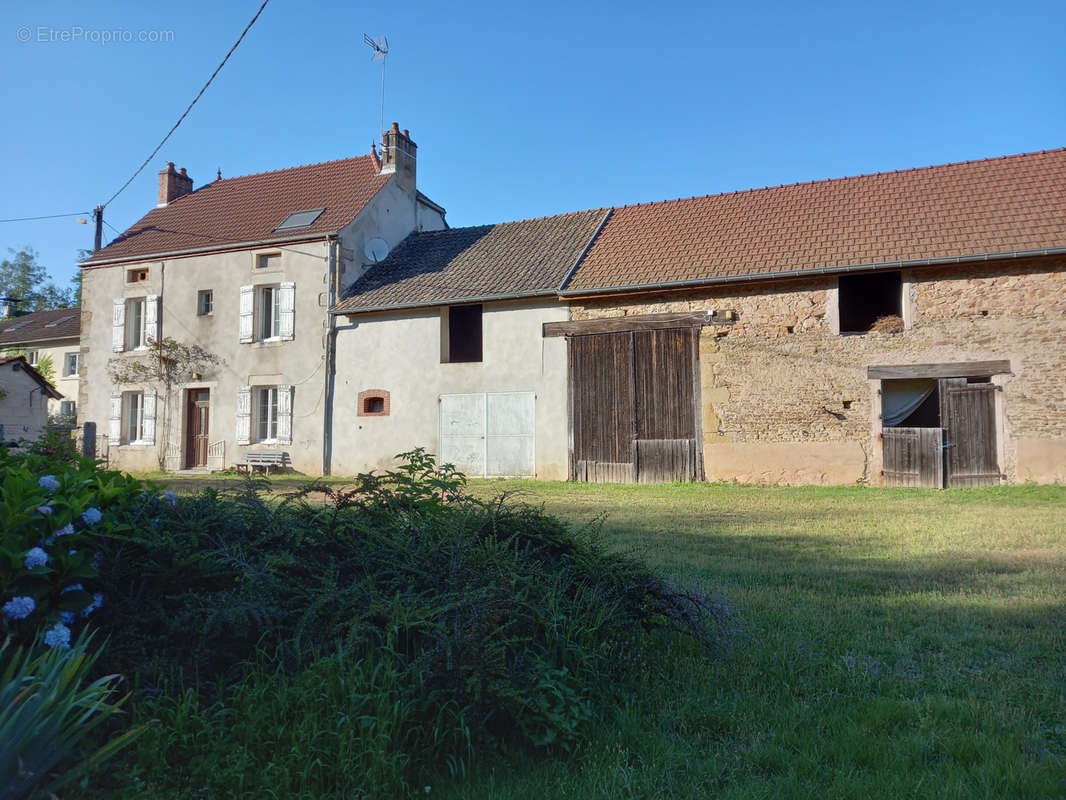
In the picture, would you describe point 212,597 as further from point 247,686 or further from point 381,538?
point 381,538

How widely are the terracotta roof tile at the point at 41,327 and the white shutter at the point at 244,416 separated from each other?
14.6 metres

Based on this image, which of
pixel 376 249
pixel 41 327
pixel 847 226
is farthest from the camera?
pixel 41 327

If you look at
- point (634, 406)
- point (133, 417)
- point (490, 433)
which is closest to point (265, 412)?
point (133, 417)

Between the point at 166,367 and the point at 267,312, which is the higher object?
the point at 267,312

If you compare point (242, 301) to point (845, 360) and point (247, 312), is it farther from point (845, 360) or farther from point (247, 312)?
point (845, 360)

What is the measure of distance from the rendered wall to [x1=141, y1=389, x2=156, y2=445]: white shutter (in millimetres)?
5678

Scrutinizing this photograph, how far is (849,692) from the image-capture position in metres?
3.11

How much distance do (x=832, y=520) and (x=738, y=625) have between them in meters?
5.25

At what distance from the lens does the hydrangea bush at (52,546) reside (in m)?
2.43

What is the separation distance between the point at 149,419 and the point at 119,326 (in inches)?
110

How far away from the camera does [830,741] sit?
2.65 meters

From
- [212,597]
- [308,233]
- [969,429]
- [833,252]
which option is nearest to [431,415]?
[308,233]

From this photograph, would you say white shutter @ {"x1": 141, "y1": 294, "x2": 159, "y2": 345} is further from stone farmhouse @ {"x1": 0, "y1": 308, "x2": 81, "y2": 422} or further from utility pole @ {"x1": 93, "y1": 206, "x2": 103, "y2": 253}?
stone farmhouse @ {"x1": 0, "y1": 308, "x2": 81, "y2": 422}

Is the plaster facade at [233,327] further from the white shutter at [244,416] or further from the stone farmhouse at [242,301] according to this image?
the white shutter at [244,416]
